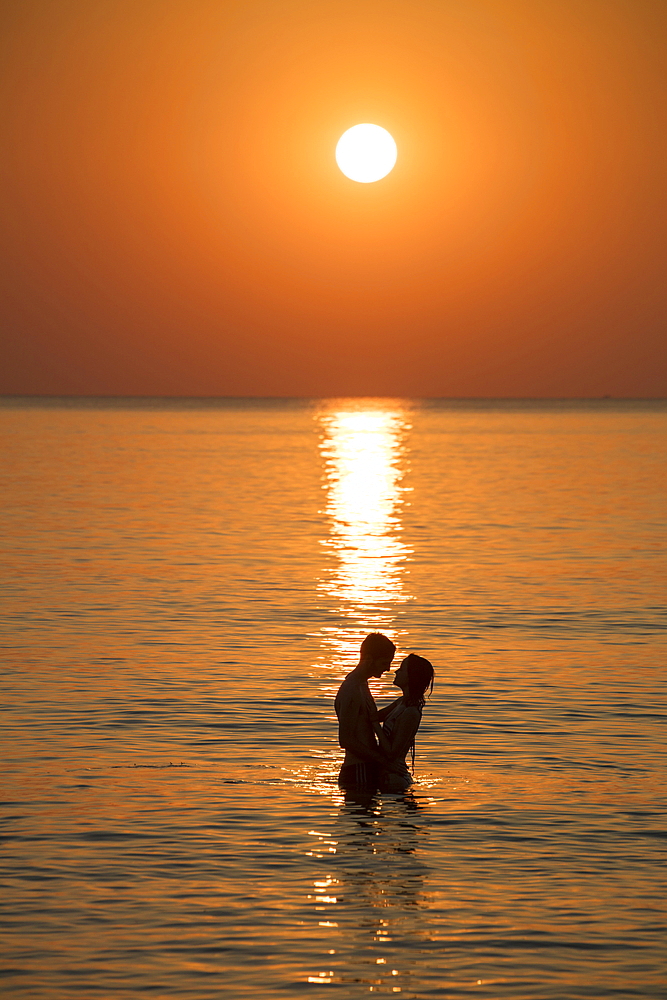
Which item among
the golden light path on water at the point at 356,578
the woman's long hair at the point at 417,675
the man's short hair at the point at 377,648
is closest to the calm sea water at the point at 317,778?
the golden light path on water at the point at 356,578

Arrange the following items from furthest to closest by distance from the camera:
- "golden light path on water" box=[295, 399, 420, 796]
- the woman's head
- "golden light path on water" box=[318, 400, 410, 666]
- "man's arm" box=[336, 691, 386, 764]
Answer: "golden light path on water" box=[318, 400, 410, 666] < "golden light path on water" box=[295, 399, 420, 796] < "man's arm" box=[336, 691, 386, 764] < the woman's head

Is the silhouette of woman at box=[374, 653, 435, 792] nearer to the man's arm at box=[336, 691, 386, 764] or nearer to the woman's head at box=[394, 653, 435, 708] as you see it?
the woman's head at box=[394, 653, 435, 708]

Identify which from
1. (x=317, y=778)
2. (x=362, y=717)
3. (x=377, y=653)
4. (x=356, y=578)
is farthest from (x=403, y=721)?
(x=356, y=578)

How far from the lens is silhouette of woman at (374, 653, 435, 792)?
581 inches

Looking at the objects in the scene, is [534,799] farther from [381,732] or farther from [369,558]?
[369,558]

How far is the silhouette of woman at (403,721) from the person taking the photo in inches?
581

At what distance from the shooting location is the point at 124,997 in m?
10.1

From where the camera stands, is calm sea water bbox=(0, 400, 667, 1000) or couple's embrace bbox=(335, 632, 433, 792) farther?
couple's embrace bbox=(335, 632, 433, 792)

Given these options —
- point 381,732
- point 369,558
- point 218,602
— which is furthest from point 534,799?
point 369,558

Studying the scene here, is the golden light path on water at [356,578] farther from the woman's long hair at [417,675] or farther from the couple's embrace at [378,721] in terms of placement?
the woman's long hair at [417,675]

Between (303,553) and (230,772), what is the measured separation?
75.2ft

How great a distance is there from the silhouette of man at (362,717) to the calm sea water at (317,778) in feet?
1.11

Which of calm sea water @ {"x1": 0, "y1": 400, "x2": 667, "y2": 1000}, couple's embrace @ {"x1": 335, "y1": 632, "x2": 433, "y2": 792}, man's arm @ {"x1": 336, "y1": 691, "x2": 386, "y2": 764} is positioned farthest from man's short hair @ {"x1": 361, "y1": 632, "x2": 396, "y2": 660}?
calm sea water @ {"x1": 0, "y1": 400, "x2": 667, "y2": 1000}

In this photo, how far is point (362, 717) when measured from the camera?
1491 centimetres
